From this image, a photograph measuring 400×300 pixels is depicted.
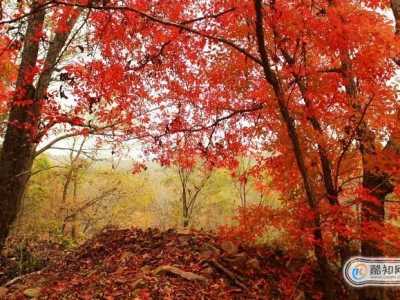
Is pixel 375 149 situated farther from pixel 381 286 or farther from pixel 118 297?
pixel 118 297

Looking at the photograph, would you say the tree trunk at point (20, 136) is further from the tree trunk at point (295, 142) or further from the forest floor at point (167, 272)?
the tree trunk at point (295, 142)

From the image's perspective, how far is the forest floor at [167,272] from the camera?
292 inches

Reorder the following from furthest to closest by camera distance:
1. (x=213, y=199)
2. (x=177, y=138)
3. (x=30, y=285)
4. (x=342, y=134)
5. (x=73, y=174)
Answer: (x=213, y=199), (x=73, y=174), (x=177, y=138), (x=30, y=285), (x=342, y=134)

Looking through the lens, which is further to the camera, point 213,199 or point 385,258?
point 213,199

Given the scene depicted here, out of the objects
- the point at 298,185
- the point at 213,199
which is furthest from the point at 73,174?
the point at 298,185

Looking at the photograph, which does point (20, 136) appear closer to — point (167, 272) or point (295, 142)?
point (167, 272)

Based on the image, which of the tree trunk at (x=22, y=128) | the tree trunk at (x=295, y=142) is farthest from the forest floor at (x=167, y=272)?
the tree trunk at (x=22, y=128)

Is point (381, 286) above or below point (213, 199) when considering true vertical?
below

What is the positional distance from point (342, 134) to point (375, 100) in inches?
31.3

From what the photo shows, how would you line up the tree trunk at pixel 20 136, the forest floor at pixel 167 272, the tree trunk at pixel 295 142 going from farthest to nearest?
the tree trunk at pixel 20 136 < the forest floor at pixel 167 272 < the tree trunk at pixel 295 142

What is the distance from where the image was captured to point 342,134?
7238 mm

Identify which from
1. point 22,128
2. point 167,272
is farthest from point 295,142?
point 22,128

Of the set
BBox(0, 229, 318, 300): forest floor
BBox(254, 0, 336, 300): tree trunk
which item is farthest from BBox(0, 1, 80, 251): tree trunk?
BBox(254, 0, 336, 300): tree trunk

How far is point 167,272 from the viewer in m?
Answer: 7.80
